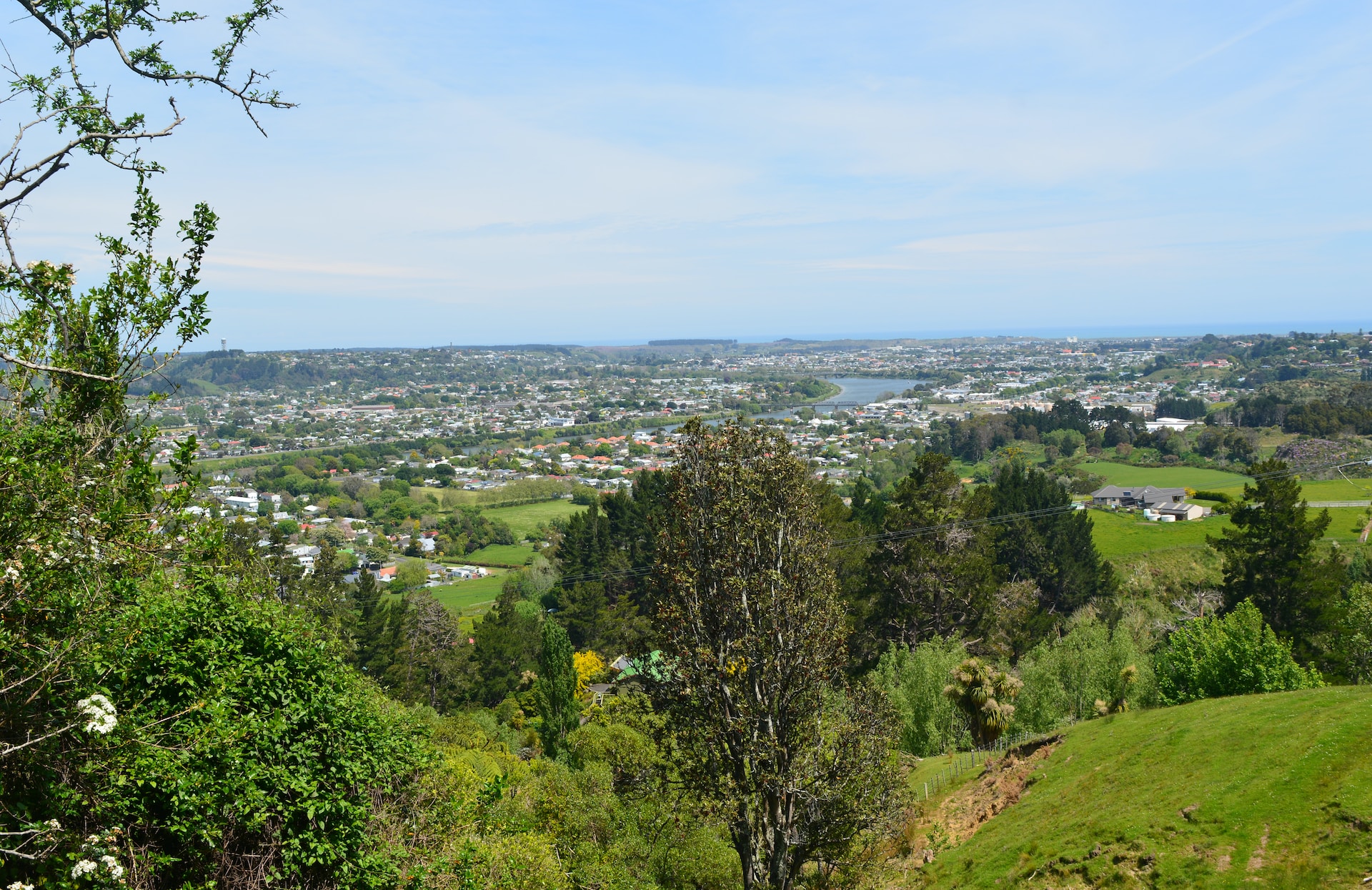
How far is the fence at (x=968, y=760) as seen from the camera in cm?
1992

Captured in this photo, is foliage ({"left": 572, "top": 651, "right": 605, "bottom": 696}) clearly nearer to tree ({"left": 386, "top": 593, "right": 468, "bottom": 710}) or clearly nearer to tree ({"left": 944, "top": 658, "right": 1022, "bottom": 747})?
tree ({"left": 386, "top": 593, "right": 468, "bottom": 710})

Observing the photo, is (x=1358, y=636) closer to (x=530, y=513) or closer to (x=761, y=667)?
(x=761, y=667)

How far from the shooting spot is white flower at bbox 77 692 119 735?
231 inches

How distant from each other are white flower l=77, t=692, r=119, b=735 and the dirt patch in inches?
628

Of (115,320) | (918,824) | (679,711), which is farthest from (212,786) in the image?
(918,824)

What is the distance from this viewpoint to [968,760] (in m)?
21.7

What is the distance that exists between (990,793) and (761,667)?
30.2ft

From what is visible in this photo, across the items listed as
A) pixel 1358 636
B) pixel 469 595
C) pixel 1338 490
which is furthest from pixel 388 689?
pixel 1338 490

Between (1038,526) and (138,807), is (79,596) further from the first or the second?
(1038,526)

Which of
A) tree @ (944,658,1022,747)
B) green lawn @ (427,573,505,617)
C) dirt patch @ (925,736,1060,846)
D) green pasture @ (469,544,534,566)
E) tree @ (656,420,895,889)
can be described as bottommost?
green pasture @ (469,544,534,566)

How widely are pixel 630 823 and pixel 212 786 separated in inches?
392

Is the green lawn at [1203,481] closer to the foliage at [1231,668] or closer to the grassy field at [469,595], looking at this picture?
the foliage at [1231,668]

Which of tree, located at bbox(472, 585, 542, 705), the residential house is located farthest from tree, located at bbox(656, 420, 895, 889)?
the residential house

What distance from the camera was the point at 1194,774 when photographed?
47.4 ft
